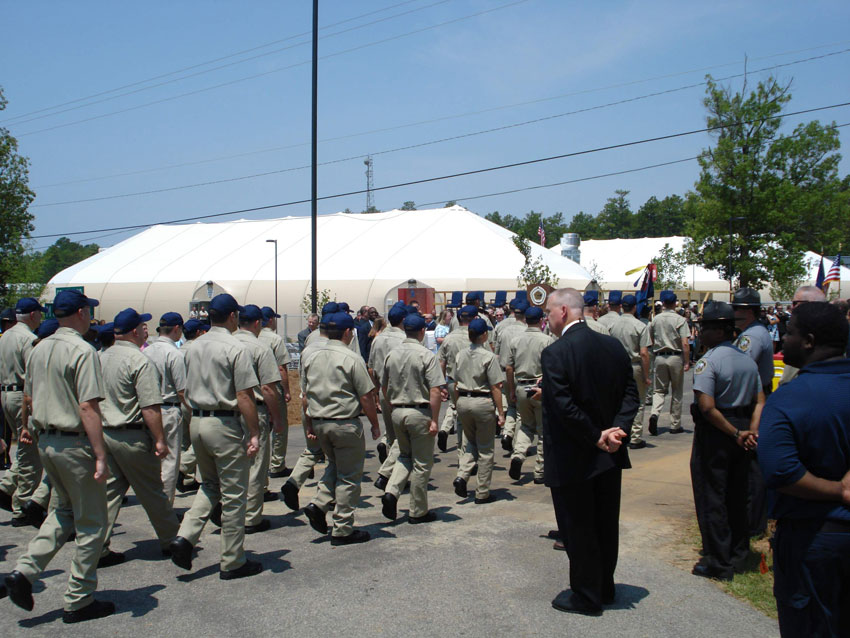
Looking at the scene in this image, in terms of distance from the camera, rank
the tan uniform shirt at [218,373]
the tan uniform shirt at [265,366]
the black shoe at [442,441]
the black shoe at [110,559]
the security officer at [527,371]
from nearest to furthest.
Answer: the tan uniform shirt at [218,373]
the black shoe at [110,559]
the tan uniform shirt at [265,366]
the security officer at [527,371]
the black shoe at [442,441]

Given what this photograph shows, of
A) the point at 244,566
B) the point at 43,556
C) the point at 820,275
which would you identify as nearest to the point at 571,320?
the point at 244,566

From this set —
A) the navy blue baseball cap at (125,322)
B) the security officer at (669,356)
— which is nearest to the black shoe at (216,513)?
the navy blue baseball cap at (125,322)

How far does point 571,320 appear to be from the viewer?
5285 mm

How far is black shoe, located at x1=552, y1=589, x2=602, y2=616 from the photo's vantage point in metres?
5.02

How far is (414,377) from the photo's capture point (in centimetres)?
750

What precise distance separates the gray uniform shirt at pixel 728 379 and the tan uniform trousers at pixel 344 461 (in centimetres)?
302

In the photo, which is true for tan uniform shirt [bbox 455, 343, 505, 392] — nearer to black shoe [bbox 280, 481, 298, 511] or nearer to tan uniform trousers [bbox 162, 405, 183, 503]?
black shoe [bbox 280, 481, 298, 511]

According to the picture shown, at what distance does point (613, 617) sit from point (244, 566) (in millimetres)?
2932

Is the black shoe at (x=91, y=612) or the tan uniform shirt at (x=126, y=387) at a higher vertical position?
the tan uniform shirt at (x=126, y=387)

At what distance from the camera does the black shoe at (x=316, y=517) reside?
680 cm

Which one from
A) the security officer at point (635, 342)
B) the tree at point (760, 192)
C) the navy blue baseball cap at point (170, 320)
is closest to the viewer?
the navy blue baseball cap at point (170, 320)

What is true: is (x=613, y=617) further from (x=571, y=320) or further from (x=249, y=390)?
(x=249, y=390)

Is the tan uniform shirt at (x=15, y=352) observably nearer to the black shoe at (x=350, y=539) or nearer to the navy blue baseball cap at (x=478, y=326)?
the black shoe at (x=350, y=539)

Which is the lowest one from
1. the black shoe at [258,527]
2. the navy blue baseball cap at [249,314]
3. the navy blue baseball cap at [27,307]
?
the black shoe at [258,527]
